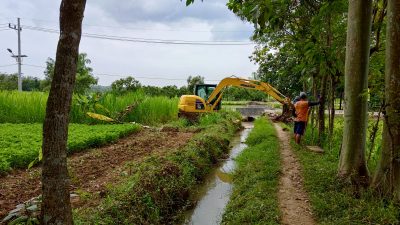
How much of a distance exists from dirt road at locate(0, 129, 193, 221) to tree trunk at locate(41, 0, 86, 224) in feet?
4.69

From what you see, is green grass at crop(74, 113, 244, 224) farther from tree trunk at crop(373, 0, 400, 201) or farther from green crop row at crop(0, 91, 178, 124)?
green crop row at crop(0, 91, 178, 124)

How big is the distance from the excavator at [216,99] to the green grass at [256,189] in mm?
6274

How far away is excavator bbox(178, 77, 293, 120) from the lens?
16688 mm

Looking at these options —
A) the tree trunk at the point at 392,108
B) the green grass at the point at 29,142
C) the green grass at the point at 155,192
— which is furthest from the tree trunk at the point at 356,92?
the green grass at the point at 29,142

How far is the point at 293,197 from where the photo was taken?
20.3 ft

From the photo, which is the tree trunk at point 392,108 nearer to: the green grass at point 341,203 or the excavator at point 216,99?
the green grass at point 341,203

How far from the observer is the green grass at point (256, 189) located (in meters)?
5.33

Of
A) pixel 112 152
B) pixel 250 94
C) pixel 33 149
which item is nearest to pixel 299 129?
pixel 112 152

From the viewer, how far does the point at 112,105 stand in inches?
691

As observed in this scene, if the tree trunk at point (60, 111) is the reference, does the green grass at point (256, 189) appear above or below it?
below

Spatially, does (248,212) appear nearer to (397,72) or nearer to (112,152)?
(397,72)

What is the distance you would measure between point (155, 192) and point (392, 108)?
3830 mm

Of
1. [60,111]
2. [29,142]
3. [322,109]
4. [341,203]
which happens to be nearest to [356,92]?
[341,203]

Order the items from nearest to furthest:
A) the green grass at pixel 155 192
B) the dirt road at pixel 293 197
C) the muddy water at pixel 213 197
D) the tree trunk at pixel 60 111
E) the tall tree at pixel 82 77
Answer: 1. the tree trunk at pixel 60 111
2. the green grass at pixel 155 192
3. the dirt road at pixel 293 197
4. the muddy water at pixel 213 197
5. the tall tree at pixel 82 77
